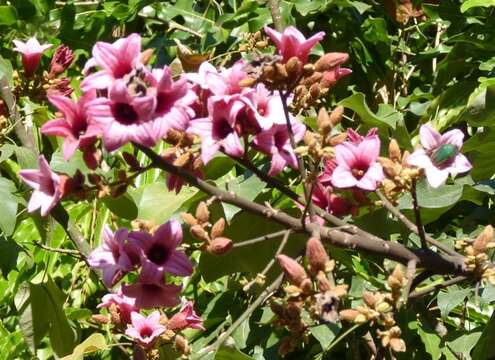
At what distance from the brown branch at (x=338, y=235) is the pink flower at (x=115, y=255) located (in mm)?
85

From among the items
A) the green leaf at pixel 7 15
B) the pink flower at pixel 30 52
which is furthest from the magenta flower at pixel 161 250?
the green leaf at pixel 7 15

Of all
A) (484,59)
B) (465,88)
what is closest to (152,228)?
(465,88)

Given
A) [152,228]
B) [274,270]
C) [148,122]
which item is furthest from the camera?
[274,270]

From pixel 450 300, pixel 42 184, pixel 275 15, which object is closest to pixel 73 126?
pixel 42 184

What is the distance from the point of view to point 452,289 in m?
1.33

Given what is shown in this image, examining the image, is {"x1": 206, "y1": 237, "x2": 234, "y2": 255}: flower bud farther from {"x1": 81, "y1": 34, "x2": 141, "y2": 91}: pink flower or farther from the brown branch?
{"x1": 81, "y1": 34, "x2": 141, "y2": 91}: pink flower

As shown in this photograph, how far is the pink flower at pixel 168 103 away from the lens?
0.81 m

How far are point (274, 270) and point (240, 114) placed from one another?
31cm

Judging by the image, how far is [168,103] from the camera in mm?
819

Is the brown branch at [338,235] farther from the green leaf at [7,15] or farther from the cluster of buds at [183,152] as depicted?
the green leaf at [7,15]

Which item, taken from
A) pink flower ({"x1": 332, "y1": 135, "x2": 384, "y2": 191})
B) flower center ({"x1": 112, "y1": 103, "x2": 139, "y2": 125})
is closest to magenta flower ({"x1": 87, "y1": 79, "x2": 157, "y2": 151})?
flower center ({"x1": 112, "y1": 103, "x2": 139, "y2": 125})

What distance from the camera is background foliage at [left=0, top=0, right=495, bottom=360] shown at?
1.22 metres

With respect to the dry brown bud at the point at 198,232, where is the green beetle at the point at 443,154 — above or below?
above

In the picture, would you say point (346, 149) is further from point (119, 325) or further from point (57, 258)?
point (57, 258)
